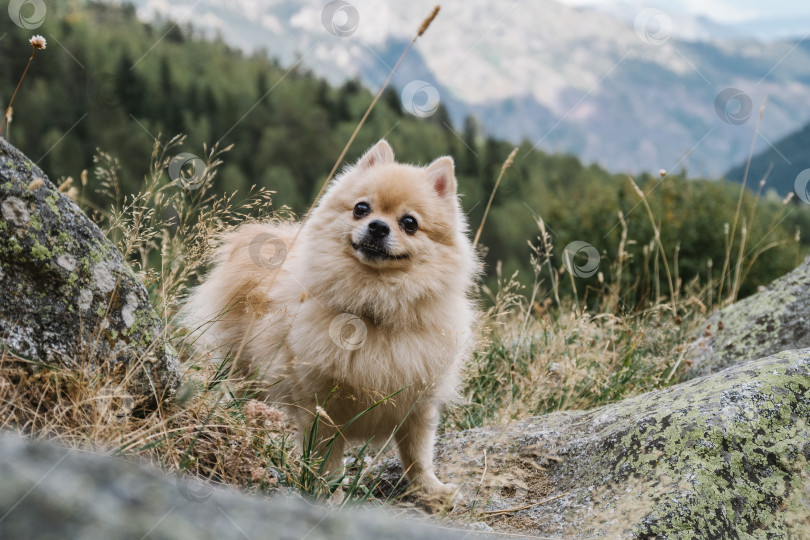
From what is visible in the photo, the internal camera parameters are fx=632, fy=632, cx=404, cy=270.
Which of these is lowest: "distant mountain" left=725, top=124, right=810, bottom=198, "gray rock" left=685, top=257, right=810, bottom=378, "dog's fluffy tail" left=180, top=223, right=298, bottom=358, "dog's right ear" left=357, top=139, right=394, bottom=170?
"dog's fluffy tail" left=180, top=223, right=298, bottom=358

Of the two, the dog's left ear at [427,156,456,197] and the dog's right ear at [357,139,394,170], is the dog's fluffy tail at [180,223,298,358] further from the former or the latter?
the dog's left ear at [427,156,456,197]

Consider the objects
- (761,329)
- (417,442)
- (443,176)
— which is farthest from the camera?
(761,329)

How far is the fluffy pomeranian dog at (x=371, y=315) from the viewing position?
8.66 ft

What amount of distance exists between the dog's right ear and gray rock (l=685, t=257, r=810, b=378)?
222 cm

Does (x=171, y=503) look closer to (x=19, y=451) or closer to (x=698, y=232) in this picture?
(x=19, y=451)

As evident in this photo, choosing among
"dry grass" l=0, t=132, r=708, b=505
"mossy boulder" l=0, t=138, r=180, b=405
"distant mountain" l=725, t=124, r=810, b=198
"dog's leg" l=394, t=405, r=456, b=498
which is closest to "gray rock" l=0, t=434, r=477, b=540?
"dry grass" l=0, t=132, r=708, b=505

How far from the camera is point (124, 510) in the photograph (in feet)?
2.88

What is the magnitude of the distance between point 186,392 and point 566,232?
825 centimetres

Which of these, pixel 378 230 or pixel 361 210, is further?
pixel 361 210

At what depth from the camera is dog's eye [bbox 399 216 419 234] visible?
2900 mm

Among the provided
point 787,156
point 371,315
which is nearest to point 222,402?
point 371,315

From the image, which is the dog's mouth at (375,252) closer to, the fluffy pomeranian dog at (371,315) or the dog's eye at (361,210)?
the fluffy pomeranian dog at (371,315)

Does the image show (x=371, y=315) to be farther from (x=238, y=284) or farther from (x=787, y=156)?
(x=787, y=156)

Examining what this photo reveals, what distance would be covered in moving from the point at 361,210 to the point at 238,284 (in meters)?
0.80
